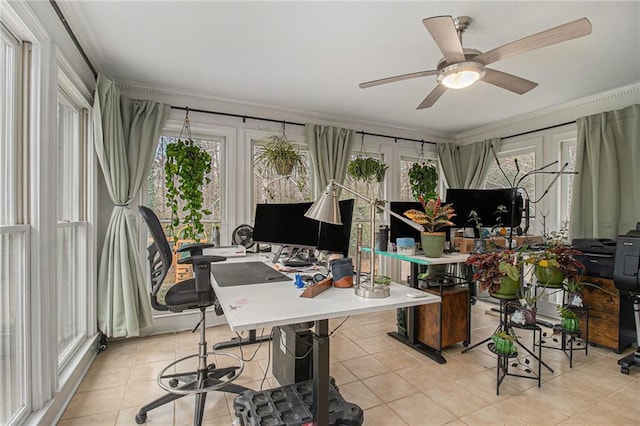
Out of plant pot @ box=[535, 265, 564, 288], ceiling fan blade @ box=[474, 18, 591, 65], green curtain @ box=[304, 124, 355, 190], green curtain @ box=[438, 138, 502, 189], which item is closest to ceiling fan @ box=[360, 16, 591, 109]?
ceiling fan blade @ box=[474, 18, 591, 65]

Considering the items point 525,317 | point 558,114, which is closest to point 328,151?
point 525,317

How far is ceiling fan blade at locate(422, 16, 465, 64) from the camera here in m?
1.52

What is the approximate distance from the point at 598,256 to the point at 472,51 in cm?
225

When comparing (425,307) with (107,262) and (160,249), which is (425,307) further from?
(107,262)

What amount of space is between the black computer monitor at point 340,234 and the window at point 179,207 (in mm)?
1804

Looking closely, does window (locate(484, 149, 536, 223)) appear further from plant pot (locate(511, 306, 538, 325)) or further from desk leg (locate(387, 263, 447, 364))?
plant pot (locate(511, 306, 538, 325))

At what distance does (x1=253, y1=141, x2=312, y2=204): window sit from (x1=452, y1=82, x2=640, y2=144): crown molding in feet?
8.50

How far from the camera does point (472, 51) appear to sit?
193 centimetres

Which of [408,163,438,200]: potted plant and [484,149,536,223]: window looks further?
[408,163,438,200]: potted plant

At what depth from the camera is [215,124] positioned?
3385 mm

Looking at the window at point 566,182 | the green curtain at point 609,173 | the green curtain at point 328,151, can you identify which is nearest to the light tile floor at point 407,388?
the green curtain at point 609,173

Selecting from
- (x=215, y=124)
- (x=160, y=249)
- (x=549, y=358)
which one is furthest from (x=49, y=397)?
(x=549, y=358)

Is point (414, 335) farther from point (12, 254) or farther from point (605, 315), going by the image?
point (12, 254)

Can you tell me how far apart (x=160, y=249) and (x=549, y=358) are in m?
3.16
